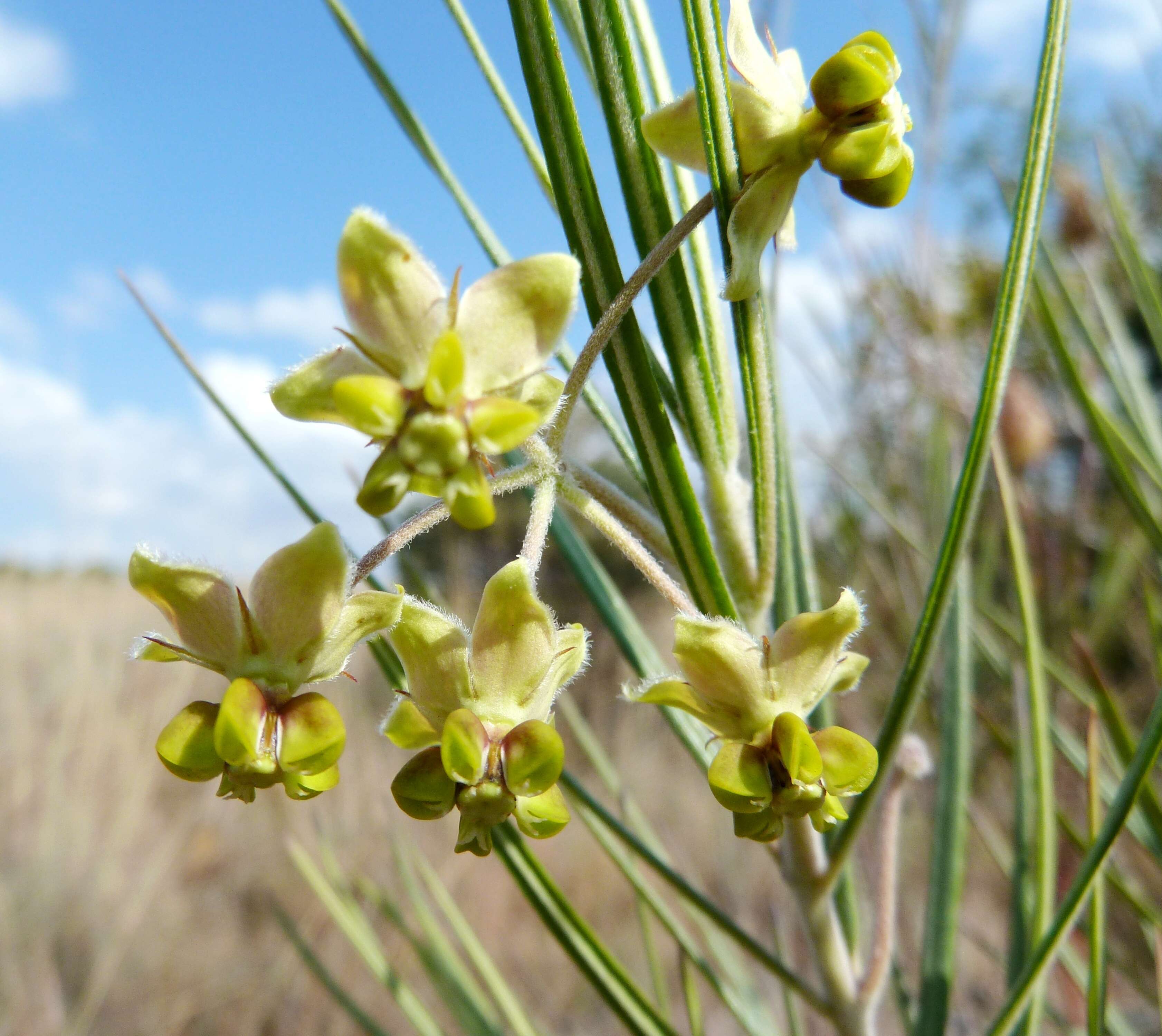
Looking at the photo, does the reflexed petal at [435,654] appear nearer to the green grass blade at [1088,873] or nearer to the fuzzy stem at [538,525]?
the fuzzy stem at [538,525]

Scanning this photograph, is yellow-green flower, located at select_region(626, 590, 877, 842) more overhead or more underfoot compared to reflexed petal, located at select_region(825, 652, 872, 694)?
more overhead

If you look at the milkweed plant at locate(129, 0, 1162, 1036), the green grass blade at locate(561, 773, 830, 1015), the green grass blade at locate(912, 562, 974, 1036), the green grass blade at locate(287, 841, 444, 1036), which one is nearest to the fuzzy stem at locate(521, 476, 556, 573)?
the milkweed plant at locate(129, 0, 1162, 1036)

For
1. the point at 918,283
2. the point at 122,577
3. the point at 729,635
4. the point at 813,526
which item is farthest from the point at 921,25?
the point at 122,577

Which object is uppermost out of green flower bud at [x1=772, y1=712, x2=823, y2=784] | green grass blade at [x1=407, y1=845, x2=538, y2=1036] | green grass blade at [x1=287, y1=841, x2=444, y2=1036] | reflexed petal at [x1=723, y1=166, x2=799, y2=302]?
reflexed petal at [x1=723, y1=166, x2=799, y2=302]

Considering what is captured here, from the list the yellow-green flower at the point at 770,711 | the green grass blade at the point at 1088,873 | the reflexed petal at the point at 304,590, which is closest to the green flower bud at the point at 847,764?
the yellow-green flower at the point at 770,711

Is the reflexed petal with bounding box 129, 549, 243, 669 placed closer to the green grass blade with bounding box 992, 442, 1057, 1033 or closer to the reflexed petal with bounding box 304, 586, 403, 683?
the reflexed petal with bounding box 304, 586, 403, 683

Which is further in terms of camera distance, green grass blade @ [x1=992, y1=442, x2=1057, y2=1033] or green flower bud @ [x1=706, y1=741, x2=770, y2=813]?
green grass blade @ [x1=992, y1=442, x2=1057, y2=1033]

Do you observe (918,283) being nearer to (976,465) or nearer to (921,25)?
(921,25)
